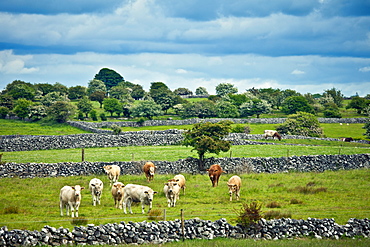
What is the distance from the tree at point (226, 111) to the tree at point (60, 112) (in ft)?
104

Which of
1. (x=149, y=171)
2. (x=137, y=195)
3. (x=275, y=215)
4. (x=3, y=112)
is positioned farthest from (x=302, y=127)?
(x=3, y=112)

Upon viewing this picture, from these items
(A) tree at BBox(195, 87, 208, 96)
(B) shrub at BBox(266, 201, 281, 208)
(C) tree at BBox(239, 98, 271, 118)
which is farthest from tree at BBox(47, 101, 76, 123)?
(A) tree at BBox(195, 87, 208, 96)

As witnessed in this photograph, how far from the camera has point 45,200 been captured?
25.0 m

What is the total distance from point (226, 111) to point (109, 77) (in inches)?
3569

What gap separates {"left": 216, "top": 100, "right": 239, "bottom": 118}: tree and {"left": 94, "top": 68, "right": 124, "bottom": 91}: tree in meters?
85.4

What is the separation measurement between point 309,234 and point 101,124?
2308 inches

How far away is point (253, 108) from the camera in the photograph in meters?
94.6

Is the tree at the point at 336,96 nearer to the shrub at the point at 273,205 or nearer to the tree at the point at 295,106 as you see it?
the tree at the point at 295,106

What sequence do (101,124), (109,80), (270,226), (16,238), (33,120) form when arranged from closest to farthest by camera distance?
(16,238)
(270,226)
(101,124)
(33,120)
(109,80)

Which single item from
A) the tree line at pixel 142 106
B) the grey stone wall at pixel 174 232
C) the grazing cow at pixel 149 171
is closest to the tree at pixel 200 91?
the tree line at pixel 142 106

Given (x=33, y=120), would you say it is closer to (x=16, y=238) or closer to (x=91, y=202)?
(x=91, y=202)

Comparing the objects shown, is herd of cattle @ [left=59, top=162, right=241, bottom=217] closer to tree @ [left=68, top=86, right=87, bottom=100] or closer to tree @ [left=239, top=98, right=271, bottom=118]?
tree @ [left=239, top=98, right=271, bottom=118]

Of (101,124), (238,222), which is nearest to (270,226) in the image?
(238,222)

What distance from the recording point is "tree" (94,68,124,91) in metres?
172
